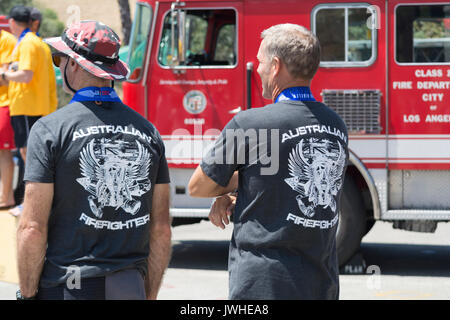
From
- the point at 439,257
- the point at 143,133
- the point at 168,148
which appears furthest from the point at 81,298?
the point at 439,257

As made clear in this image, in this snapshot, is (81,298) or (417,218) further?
(417,218)

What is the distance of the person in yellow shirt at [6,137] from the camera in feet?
30.0

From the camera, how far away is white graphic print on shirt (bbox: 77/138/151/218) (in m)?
2.75

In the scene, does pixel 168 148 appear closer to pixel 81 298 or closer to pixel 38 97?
pixel 38 97

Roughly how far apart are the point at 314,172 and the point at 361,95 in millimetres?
4522

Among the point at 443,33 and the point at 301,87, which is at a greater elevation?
the point at 443,33

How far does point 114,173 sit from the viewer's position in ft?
9.20

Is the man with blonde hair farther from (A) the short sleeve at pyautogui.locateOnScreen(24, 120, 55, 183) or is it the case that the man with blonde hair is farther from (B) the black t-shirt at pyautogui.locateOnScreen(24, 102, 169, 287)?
(A) the short sleeve at pyautogui.locateOnScreen(24, 120, 55, 183)

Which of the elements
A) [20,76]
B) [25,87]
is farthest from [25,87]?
[20,76]

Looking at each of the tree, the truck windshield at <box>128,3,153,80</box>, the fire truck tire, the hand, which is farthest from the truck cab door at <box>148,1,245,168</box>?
the tree

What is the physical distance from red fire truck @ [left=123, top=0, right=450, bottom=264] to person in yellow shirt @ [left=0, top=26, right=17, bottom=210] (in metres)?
2.36

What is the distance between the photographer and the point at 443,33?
7281mm

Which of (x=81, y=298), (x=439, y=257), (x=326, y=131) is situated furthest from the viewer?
(x=439, y=257)

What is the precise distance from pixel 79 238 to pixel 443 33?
542 cm
